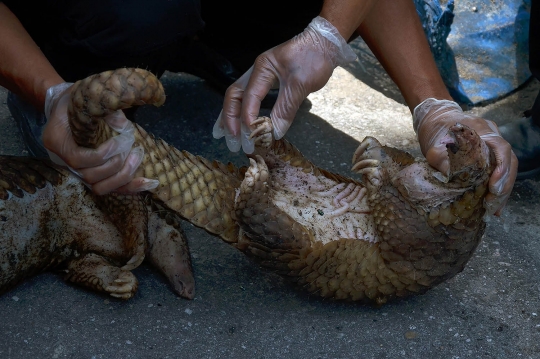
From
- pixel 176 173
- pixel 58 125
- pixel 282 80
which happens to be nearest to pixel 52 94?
pixel 58 125

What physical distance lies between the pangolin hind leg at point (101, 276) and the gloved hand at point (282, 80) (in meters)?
0.59

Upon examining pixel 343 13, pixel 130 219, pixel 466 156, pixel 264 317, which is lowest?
pixel 264 317

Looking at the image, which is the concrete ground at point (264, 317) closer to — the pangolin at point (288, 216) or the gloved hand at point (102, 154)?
the pangolin at point (288, 216)

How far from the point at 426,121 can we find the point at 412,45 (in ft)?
1.35

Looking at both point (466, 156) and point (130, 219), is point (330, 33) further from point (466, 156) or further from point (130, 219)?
point (130, 219)

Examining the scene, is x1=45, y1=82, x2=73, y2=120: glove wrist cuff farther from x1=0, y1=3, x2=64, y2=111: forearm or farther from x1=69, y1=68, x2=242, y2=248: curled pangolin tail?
x1=69, y1=68, x2=242, y2=248: curled pangolin tail

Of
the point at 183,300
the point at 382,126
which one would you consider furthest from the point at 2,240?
the point at 382,126

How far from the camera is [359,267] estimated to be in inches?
80.4

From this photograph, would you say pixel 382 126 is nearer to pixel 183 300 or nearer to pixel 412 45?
pixel 412 45

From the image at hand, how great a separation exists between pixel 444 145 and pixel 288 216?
549 millimetres

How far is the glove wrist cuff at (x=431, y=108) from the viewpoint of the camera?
238 centimetres

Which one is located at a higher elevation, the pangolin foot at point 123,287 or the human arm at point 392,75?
the human arm at point 392,75

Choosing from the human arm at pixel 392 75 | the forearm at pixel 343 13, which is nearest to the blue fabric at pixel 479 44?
the human arm at pixel 392 75

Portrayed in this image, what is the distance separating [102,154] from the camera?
182 cm
